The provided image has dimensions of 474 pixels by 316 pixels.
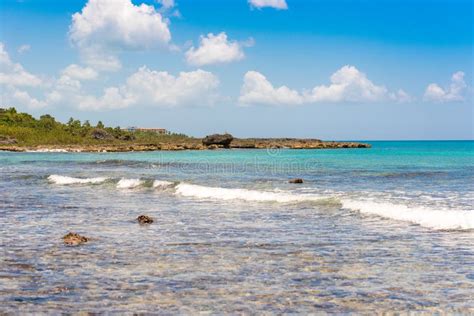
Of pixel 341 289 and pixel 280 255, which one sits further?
pixel 280 255

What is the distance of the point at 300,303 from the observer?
8.47m

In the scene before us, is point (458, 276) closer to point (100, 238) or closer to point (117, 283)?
point (117, 283)

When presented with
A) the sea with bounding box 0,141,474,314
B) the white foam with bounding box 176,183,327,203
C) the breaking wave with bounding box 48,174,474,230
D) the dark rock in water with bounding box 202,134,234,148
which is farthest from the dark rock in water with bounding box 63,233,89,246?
the dark rock in water with bounding box 202,134,234,148

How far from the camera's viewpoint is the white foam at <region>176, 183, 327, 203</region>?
80.8 ft

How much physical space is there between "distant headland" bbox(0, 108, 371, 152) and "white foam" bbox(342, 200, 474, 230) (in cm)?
11130

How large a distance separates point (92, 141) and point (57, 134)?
536 inches

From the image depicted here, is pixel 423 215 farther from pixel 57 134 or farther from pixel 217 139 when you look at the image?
pixel 57 134

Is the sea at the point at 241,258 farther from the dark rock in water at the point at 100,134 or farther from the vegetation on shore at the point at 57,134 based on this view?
the dark rock in water at the point at 100,134

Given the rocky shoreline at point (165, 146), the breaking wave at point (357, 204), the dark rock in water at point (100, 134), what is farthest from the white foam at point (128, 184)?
the dark rock in water at point (100, 134)

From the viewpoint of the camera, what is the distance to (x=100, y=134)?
7032 inches

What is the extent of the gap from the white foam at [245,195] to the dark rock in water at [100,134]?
15320 centimetres

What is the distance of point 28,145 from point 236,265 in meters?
150

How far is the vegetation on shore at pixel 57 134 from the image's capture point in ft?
519

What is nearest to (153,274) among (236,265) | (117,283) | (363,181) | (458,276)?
(117,283)
